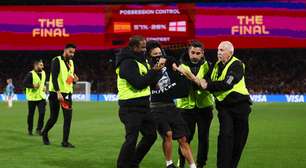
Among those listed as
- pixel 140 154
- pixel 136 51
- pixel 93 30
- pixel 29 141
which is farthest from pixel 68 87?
pixel 93 30

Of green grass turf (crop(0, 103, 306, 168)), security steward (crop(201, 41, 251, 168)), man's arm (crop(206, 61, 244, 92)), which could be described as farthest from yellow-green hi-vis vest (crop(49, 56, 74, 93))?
man's arm (crop(206, 61, 244, 92))

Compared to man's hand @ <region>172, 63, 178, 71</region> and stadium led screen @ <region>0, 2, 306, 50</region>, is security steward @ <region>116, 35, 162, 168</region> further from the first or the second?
stadium led screen @ <region>0, 2, 306, 50</region>

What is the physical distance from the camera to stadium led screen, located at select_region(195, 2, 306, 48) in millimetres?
44906

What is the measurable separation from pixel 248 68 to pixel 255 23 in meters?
8.02

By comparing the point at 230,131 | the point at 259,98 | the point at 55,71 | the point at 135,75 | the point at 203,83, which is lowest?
the point at 259,98

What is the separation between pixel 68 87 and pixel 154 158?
9.64 ft

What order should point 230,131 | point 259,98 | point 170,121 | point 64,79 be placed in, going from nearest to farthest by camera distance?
1. point 230,131
2. point 170,121
3. point 64,79
4. point 259,98

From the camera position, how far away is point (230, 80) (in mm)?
8227

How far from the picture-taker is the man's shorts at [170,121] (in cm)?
898

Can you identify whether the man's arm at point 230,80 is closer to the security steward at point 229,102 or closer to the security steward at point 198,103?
the security steward at point 229,102

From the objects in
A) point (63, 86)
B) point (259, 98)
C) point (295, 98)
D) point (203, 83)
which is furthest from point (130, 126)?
point (259, 98)

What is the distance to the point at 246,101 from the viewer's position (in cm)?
862

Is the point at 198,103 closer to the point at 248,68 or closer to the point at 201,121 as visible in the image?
the point at 201,121

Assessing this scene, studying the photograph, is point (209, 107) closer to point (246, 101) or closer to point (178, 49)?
point (246, 101)
